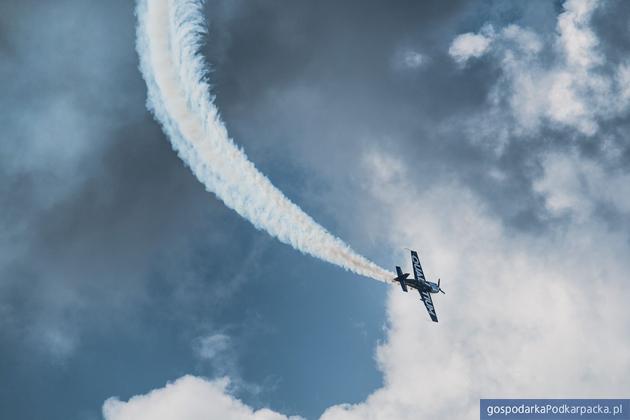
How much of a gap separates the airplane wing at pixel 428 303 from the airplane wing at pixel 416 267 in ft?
7.86

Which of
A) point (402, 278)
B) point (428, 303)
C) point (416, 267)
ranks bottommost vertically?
point (428, 303)

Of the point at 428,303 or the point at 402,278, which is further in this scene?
the point at 428,303

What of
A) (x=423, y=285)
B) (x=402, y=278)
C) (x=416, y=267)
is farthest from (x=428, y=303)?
(x=402, y=278)

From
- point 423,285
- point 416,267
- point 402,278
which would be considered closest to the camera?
point 402,278

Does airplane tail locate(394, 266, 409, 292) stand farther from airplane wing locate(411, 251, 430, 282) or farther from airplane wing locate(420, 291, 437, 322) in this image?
airplane wing locate(420, 291, 437, 322)

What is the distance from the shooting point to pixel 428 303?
95312 millimetres

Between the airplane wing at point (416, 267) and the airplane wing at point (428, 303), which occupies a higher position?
the airplane wing at point (416, 267)

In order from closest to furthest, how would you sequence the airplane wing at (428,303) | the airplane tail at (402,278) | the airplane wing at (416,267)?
the airplane tail at (402,278) < the airplane wing at (428,303) < the airplane wing at (416,267)

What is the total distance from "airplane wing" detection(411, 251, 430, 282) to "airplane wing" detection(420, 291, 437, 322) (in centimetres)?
240

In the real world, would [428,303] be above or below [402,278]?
below

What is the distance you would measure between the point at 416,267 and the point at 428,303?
655 centimetres

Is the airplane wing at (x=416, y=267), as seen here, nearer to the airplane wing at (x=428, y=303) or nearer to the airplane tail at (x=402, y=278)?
the airplane wing at (x=428, y=303)

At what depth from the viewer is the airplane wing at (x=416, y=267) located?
316 ft

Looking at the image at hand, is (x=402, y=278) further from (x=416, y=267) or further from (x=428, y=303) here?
(x=416, y=267)
